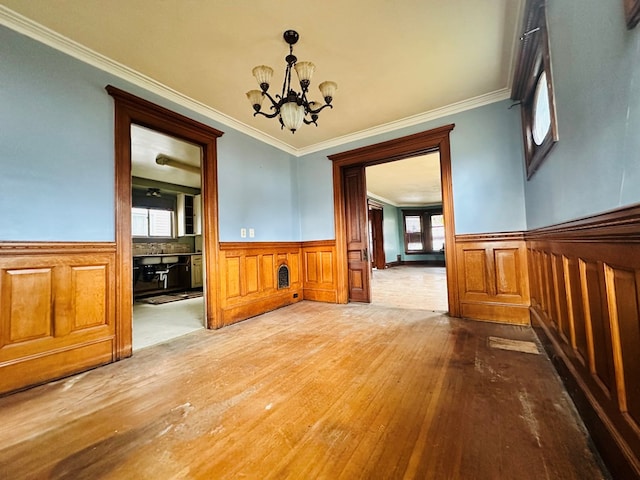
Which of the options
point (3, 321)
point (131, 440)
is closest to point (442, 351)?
point (131, 440)

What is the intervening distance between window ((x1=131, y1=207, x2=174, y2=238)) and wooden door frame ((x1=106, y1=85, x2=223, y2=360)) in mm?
4064

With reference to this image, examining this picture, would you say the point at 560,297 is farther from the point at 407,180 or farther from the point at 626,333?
the point at 407,180

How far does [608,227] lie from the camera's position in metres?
0.94

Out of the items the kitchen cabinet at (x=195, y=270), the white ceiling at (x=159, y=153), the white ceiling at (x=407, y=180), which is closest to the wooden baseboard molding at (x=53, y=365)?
the white ceiling at (x=159, y=153)

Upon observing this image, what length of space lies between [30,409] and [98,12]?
2743 millimetres

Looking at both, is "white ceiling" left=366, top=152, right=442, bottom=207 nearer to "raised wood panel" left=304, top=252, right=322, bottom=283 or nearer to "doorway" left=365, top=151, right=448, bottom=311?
"doorway" left=365, top=151, right=448, bottom=311

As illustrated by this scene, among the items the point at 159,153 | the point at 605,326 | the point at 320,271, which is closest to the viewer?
the point at 605,326

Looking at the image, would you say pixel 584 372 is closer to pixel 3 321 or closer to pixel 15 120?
pixel 3 321

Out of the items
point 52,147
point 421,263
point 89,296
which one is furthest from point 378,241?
point 52,147

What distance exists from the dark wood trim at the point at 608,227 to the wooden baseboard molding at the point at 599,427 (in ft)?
2.41

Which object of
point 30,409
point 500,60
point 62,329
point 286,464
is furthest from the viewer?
point 500,60

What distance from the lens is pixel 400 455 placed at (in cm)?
114

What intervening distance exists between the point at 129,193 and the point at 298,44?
2.08 m

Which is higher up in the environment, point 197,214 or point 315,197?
point 197,214
